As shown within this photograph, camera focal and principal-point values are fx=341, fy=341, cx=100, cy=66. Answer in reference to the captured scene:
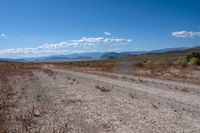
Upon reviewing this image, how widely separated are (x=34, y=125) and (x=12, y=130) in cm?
90

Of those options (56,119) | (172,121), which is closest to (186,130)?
(172,121)

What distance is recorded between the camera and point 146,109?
11859 millimetres

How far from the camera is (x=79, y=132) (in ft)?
28.0

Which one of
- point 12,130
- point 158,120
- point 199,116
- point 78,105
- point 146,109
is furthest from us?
point 78,105

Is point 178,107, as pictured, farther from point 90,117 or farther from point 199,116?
point 90,117

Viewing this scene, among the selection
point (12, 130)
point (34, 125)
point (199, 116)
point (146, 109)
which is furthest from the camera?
point (146, 109)

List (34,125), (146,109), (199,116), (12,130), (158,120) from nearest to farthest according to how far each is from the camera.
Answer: (12,130)
(34,125)
(158,120)
(199,116)
(146,109)

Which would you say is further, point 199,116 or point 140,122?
point 199,116

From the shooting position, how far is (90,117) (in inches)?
416

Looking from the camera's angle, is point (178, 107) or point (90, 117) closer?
point (90, 117)

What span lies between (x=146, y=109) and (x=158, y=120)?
6.75 feet

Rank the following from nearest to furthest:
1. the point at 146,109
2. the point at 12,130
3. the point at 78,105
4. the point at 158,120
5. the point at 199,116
A: the point at 12,130 < the point at 158,120 < the point at 199,116 < the point at 146,109 < the point at 78,105

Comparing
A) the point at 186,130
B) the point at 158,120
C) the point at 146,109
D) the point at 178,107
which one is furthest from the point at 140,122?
the point at 178,107

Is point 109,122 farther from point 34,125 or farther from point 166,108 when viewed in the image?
point 166,108
